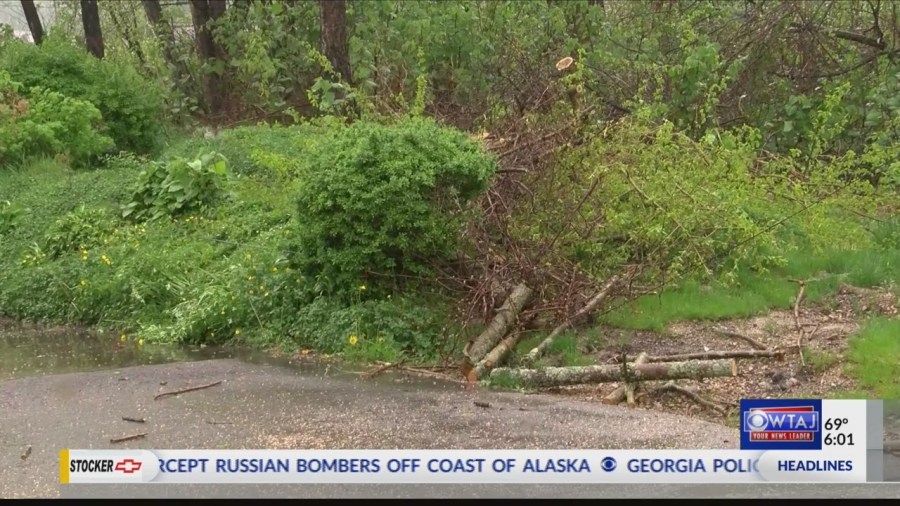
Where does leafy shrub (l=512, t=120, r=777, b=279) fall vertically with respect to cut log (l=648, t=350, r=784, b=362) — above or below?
above

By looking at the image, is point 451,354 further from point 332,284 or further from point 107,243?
point 107,243

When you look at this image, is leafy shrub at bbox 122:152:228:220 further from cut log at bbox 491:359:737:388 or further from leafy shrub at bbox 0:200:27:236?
cut log at bbox 491:359:737:388

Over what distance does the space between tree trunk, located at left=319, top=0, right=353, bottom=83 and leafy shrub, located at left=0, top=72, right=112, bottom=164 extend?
357 cm

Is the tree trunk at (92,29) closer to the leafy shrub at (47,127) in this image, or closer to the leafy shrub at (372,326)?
the leafy shrub at (47,127)

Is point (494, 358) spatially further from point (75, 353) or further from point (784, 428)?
point (75, 353)

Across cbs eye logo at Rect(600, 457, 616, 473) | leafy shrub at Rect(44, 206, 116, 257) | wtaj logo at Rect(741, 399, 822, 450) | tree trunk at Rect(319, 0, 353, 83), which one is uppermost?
tree trunk at Rect(319, 0, 353, 83)

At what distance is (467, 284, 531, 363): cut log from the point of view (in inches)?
282

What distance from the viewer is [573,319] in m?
7.57

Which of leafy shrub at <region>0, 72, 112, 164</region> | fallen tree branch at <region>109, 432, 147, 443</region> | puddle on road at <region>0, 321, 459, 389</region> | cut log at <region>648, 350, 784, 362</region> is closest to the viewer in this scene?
fallen tree branch at <region>109, 432, 147, 443</region>

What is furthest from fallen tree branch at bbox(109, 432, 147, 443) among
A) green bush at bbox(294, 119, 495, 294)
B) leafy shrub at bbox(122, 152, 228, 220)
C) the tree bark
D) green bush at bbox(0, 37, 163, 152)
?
the tree bark

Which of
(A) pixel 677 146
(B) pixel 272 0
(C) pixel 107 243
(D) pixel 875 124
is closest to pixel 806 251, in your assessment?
(A) pixel 677 146

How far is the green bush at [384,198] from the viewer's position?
7531 millimetres

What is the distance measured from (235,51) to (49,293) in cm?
920

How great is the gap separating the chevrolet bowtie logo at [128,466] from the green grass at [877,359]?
410cm
